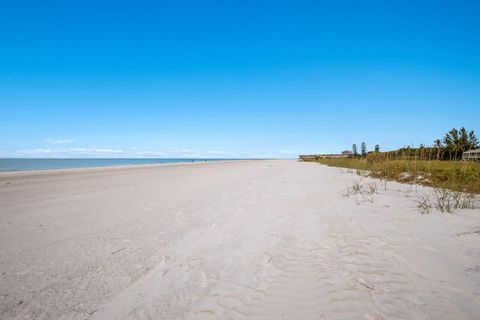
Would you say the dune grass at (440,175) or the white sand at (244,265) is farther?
the dune grass at (440,175)

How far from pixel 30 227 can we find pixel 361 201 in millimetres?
7181

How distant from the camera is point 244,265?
2766 mm

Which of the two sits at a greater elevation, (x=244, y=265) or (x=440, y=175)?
(x=440, y=175)

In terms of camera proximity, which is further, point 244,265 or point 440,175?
point 440,175

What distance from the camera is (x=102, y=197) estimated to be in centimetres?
750

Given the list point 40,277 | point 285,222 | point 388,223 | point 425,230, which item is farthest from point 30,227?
point 425,230

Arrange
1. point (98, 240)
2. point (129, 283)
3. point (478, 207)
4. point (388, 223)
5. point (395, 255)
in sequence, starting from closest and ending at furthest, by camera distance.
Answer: point (129, 283) → point (395, 255) → point (98, 240) → point (388, 223) → point (478, 207)

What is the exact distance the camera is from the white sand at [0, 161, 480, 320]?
196 cm

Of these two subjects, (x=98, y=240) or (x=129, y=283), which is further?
(x=98, y=240)

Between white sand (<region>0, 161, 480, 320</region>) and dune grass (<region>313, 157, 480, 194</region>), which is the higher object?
dune grass (<region>313, 157, 480, 194</region>)

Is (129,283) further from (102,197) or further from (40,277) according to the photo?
(102,197)

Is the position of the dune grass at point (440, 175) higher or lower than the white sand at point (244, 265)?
higher

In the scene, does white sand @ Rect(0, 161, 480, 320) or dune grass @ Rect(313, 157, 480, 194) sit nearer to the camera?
white sand @ Rect(0, 161, 480, 320)

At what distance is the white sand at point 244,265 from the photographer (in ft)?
6.45
